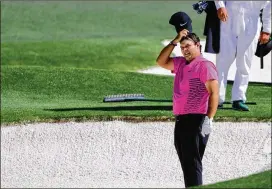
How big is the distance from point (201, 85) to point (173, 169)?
11.6ft

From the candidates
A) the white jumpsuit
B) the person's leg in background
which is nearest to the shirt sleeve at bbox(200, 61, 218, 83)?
the white jumpsuit

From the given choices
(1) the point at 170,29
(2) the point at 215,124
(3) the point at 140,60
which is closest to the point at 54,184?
(2) the point at 215,124

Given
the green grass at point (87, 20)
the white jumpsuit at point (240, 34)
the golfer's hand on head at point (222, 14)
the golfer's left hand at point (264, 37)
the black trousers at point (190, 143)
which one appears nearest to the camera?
the black trousers at point (190, 143)

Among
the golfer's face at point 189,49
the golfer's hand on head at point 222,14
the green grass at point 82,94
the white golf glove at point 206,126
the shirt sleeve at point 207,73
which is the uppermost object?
the golfer's hand on head at point 222,14

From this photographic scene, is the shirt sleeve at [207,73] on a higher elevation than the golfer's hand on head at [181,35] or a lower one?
lower

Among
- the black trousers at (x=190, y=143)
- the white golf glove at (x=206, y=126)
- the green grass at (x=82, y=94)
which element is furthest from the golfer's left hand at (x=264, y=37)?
the white golf glove at (x=206, y=126)

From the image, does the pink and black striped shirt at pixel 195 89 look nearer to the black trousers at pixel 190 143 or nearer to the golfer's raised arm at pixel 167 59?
the black trousers at pixel 190 143

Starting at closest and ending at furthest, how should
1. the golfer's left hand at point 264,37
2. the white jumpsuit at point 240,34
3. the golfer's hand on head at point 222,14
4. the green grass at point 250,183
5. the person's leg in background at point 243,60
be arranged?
1. the green grass at point 250,183
2. the golfer's hand on head at point 222,14
3. the white jumpsuit at point 240,34
4. the person's leg in background at point 243,60
5. the golfer's left hand at point 264,37

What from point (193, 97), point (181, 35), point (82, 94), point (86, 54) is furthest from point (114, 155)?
point (86, 54)

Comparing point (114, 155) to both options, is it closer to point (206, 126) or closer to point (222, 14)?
point (222, 14)

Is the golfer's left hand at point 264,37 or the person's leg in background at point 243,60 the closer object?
the person's leg in background at point 243,60

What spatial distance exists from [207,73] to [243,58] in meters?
5.08

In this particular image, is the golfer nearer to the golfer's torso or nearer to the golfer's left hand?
the golfer's torso

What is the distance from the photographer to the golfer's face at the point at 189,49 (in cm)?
1088
